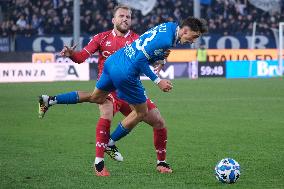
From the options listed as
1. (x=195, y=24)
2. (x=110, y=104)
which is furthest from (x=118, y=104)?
(x=195, y=24)

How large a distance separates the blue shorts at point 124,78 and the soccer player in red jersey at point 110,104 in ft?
1.49

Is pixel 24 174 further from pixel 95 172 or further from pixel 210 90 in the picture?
pixel 210 90

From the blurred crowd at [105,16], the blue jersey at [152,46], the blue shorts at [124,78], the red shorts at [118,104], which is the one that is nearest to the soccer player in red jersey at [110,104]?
the red shorts at [118,104]

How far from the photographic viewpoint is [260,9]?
141 ft

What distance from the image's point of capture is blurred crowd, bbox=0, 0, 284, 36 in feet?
125

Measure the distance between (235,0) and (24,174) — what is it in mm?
34307

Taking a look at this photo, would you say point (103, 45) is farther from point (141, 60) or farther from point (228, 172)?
point (228, 172)

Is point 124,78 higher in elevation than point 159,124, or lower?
higher

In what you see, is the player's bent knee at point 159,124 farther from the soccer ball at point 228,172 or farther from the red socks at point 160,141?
the soccer ball at point 228,172

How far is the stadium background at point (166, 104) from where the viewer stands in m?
9.95

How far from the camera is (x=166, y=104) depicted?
22.1 meters

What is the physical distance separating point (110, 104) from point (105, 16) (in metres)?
29.2

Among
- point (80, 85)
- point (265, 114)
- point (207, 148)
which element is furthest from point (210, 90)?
point (207, 148)

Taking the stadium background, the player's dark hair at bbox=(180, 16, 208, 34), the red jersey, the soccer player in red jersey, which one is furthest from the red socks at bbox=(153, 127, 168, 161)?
the player's dark hair at bbox=(180, 16, 208, 34)
